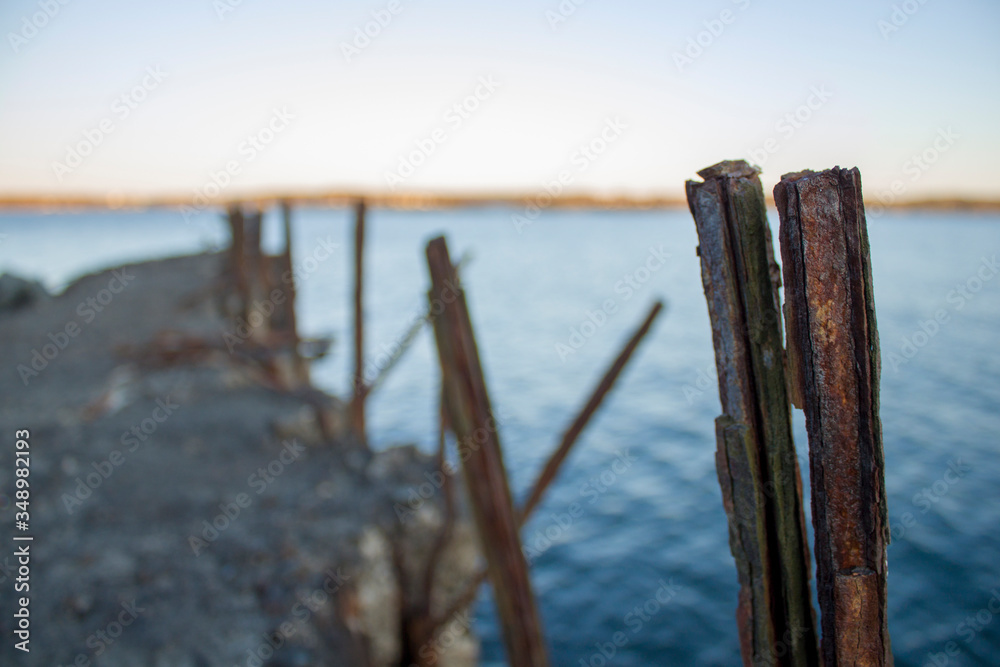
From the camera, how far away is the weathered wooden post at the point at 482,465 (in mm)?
3430

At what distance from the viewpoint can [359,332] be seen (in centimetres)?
834

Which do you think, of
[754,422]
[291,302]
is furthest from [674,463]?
[754,422]

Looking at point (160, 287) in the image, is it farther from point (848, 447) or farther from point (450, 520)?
point (848, 447)

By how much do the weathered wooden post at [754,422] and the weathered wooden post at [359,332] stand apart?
6544 mm

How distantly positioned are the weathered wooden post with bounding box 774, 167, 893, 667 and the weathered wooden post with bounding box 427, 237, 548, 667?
200 centimetres

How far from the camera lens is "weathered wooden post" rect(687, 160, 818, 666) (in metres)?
1.68

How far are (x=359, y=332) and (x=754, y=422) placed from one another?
715 centimetres

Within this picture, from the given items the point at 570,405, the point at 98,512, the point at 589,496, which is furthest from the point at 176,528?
the point at 570,405

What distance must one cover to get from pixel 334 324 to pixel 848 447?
25.1 metres

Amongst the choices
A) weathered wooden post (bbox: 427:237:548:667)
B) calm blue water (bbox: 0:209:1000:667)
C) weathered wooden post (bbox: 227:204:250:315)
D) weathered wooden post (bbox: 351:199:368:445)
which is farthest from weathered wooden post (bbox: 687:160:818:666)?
weathered wooden post (bbox: 227:204:250:315)

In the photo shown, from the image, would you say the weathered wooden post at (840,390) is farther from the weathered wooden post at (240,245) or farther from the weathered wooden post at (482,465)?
the weathered wooden post at (240,245)

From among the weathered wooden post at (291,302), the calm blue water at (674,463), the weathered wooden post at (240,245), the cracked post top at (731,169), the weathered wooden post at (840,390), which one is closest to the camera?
the weathered wooden post at (840,390)

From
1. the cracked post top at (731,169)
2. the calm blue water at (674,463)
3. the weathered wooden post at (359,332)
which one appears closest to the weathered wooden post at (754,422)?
the cracked post top at (731,169)

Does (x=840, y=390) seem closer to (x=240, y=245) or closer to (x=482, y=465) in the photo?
(x=482, y=465)
